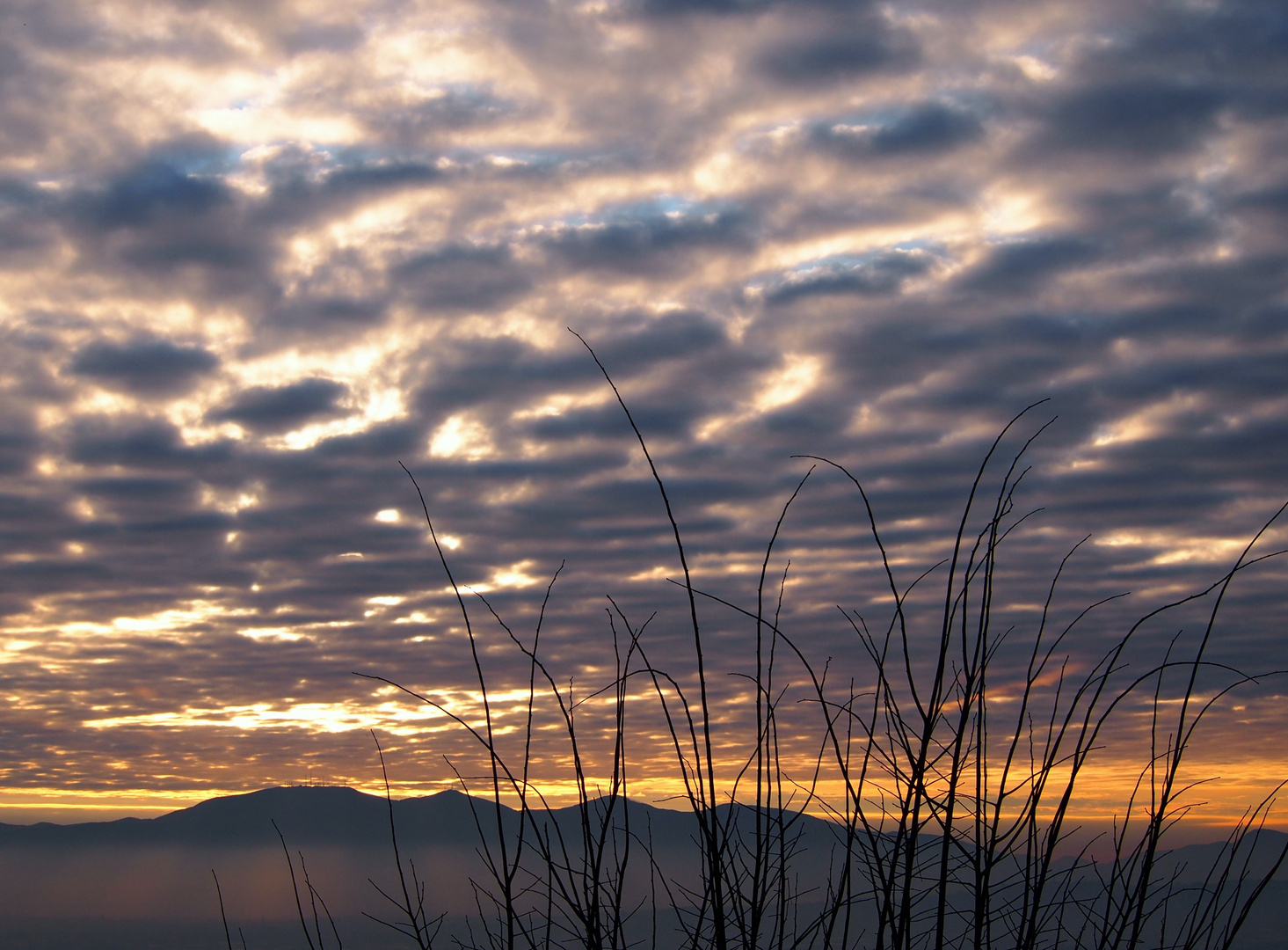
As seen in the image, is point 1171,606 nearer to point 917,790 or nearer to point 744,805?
point 917,790

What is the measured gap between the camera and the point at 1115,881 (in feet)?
10.2

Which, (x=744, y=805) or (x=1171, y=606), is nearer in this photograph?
(x=1171, y=606)

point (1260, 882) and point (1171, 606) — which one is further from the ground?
point (1171, 606)

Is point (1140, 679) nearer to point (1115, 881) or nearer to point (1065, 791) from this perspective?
point (1065, 791)

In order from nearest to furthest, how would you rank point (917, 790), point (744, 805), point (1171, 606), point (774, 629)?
point (917, 790)
point (1171, 606)
point (774, 629)
point (744, 805)


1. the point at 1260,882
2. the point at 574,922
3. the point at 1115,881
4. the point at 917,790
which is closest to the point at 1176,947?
the point at 1115,881

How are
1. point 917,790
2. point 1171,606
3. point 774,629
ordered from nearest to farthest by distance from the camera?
1. point 917,790
2. point 1171,606
3. point 774,629

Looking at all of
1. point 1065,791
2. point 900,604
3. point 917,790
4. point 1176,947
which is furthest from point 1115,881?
point 900,604

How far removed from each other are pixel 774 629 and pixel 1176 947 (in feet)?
5.27

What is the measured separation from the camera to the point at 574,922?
290 centimetres

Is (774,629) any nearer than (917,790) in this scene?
No

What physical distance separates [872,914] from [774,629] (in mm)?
1014

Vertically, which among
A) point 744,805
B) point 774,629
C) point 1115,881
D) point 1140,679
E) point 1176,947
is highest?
point 774,629

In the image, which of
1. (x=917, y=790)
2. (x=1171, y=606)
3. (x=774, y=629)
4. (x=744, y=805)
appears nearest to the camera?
(x=917, y=790)
